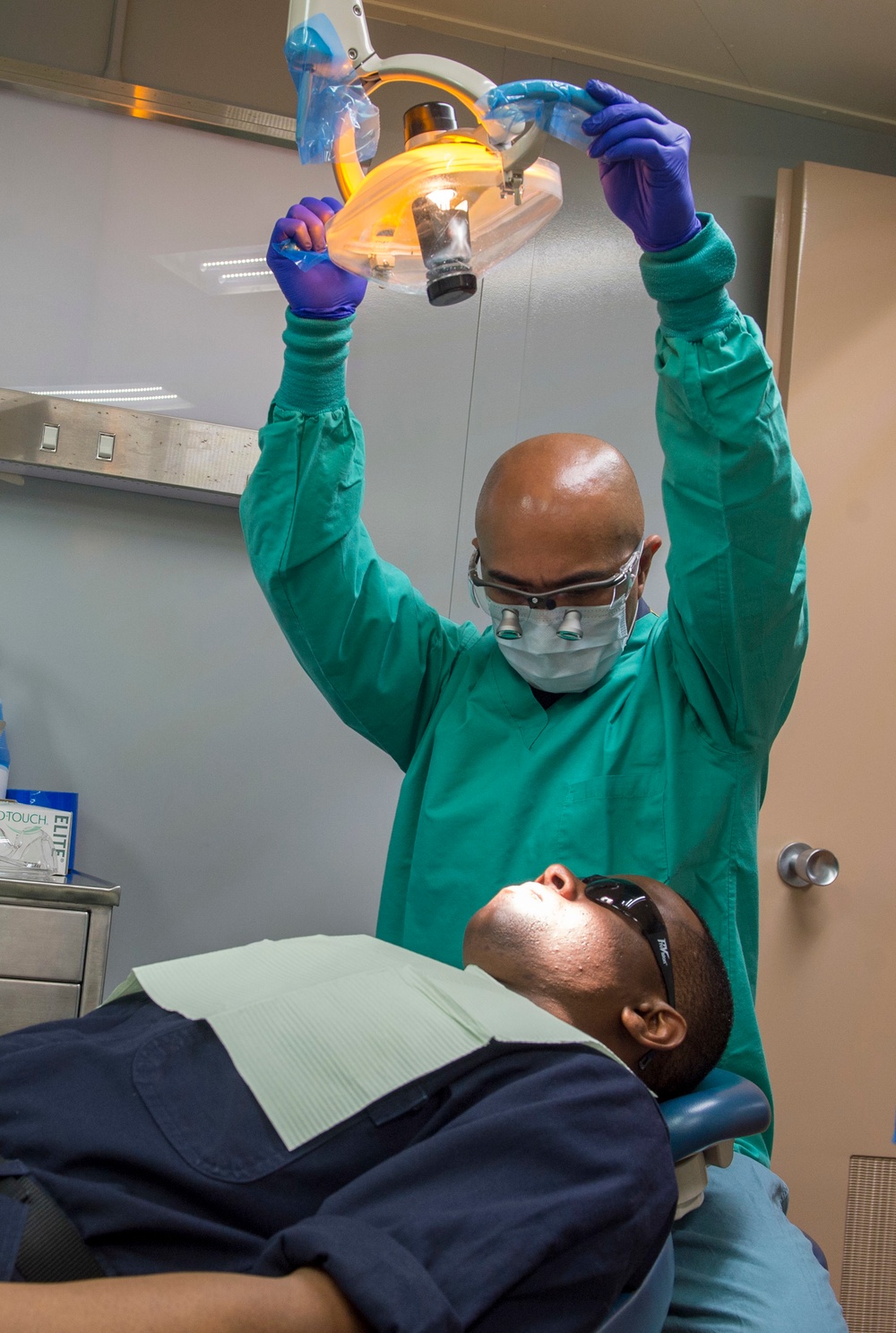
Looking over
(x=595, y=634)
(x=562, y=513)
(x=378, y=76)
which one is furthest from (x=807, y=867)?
(x=378, y=76)

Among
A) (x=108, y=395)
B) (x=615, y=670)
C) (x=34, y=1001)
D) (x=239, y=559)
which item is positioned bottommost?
(x=34, y=1001)

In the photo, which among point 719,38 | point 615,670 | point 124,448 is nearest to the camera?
point 615,670

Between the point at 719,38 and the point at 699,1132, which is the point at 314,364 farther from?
the point at 719,38

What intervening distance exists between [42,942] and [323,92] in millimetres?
1379

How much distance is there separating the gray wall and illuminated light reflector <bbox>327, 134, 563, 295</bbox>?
3.42ft

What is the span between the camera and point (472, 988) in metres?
1.14

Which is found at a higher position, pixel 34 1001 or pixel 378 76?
pixel 378 76

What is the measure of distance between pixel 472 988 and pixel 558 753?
1.76 feet

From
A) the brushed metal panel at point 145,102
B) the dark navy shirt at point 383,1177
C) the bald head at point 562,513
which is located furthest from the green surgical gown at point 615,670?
the brushed metal panel at point 145,102

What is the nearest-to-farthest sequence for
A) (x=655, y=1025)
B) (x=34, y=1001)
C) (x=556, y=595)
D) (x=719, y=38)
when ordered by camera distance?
(x=655, y=1025) < (x=556, y=595) < (x=34, y=1001) < (x=719, y=38)

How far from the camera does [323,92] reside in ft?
4.49

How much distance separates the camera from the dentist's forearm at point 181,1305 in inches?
28.9

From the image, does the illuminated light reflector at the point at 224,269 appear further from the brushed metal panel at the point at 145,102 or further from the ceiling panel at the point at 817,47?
the ceiling panel at the point at 817,47

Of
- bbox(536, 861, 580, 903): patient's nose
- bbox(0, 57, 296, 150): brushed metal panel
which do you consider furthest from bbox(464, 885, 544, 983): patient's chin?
bbox(0, 57, 296, 150): brushed metal panel
